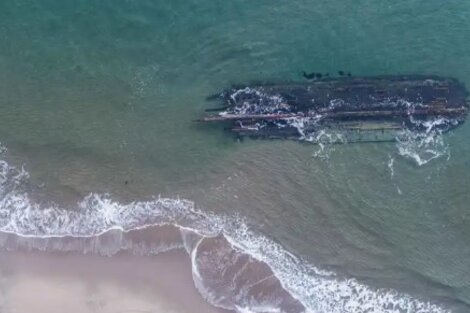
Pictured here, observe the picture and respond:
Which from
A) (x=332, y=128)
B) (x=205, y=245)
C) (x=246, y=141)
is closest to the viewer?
(x=205, y=245)

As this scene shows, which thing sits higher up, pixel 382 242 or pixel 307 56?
pixel 307 56

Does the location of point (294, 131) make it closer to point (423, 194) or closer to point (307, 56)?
point (307, 56)

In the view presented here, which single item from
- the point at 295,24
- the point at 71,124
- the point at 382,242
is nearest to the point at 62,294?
the point at 71,124

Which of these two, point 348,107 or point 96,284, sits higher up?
point 348,107

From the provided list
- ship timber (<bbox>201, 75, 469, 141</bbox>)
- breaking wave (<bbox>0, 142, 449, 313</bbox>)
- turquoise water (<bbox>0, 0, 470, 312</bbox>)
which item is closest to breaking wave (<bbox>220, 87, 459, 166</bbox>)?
ship timber (<bbox>201, 75, 469, 141</bbox>)

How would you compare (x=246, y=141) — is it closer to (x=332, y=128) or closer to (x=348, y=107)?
(x=332, y=128)

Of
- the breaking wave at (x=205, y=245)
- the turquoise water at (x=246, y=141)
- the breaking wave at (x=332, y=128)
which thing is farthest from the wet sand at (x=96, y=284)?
the breaking wave at (x=332, y=128)

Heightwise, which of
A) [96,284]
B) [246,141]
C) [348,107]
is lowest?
[96,284]

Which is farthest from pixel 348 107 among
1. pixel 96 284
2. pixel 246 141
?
pixel 96 284
